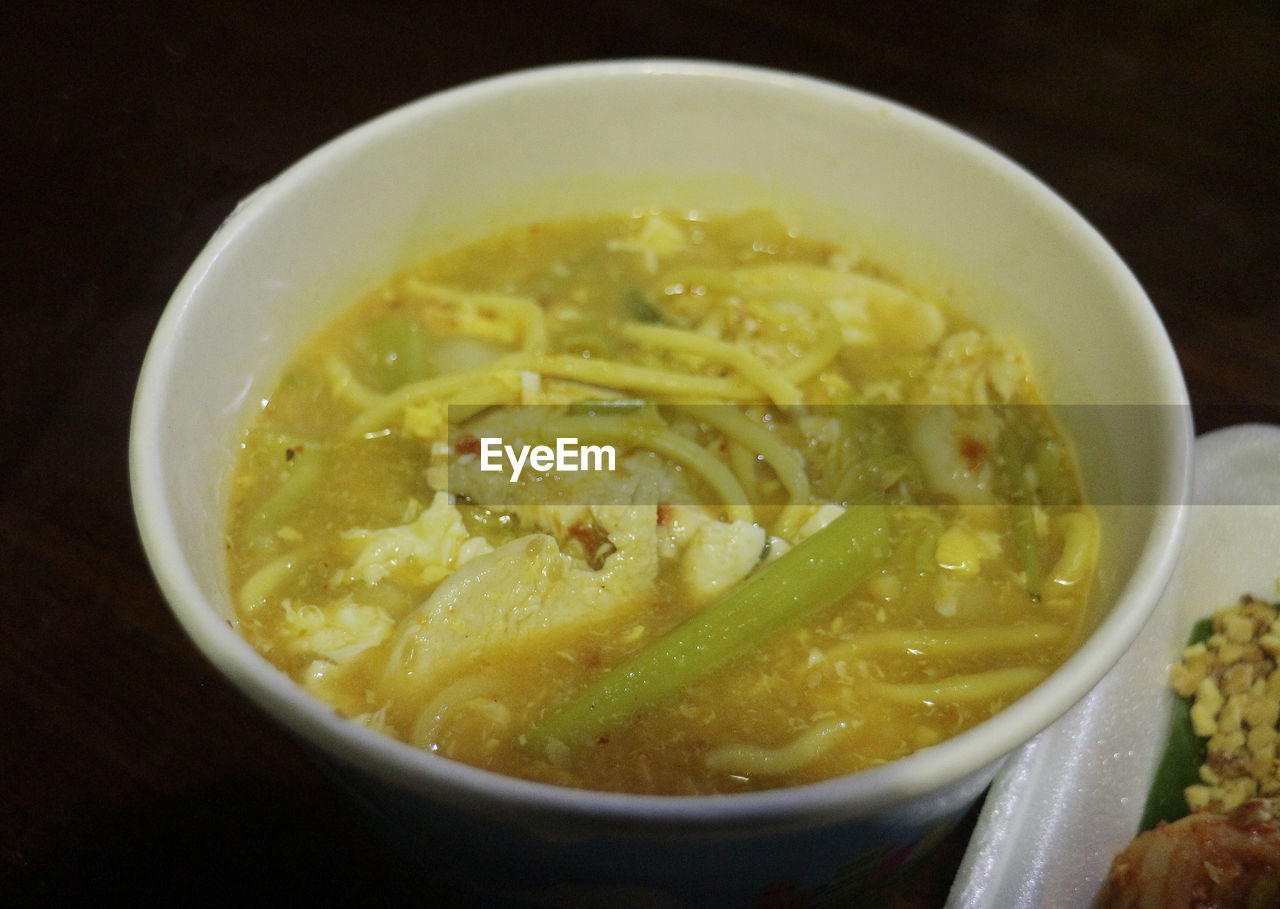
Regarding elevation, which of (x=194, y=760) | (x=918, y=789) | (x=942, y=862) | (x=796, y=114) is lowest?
(x=942, y=862)

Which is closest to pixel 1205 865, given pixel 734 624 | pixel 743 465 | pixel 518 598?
pixel 734 624

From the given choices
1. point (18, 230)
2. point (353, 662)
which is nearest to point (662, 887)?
point (353, 662)

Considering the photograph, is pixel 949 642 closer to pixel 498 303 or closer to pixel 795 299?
pixel 795 299

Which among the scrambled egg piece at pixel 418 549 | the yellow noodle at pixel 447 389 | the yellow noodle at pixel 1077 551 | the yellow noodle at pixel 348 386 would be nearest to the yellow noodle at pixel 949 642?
the yellow noodle at pixel 1077 551

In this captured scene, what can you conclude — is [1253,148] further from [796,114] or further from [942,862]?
[942,862]

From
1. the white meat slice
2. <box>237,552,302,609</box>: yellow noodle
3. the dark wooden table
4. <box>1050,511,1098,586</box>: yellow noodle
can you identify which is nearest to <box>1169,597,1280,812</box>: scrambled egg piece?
<box>1050,511,1098,586</box>: yellow noodle

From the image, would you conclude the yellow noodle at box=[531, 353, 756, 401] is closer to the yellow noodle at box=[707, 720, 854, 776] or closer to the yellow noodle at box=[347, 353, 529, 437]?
the yellow noodle at box=[347, 353, 529, 437]
